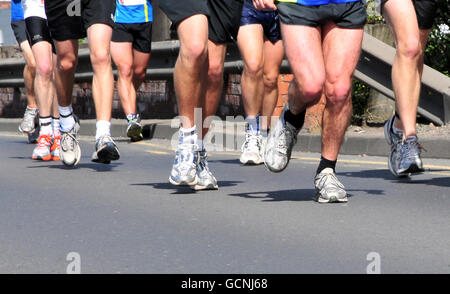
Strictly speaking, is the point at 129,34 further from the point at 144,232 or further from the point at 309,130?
the point at 144,232

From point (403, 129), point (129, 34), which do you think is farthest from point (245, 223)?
point (129, 34)

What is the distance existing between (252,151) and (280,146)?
2525 millimetres

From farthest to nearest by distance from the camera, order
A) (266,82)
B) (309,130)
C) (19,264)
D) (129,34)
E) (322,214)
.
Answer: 1. (129,34)
2. (309,130)
3. (266,82)
4. (322,214)
5. (19,264)

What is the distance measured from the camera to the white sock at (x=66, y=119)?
8.03 meters

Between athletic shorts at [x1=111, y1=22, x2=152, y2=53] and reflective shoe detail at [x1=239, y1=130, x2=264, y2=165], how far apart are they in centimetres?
308

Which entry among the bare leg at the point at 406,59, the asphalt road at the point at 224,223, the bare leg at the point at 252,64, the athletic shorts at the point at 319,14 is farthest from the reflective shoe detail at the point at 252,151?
the athletic shorts at the point at 319,14

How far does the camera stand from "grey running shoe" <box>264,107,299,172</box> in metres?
5.83

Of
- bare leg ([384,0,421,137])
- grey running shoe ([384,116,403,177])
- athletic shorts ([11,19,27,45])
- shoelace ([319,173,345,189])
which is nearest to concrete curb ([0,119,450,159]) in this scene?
grey running shoe ([384,116,403,177])

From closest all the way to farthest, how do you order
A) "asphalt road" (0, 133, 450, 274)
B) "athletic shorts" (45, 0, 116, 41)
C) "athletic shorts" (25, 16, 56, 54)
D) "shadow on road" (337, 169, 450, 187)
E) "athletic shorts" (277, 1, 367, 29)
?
"asphalt road" (0, 133, 450, 274)
"athletic shorts" (277, 1, 367, 29)
"shadow on road" (337, 169, 450, 187)
"athletic shorts" (45, 0, 116, 41)
"athletic shorts" (25, 16, 56, 54)

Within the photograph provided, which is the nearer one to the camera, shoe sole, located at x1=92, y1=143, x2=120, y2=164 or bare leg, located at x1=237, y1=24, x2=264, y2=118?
shoe sole, located at x1=92, y1=143, x2=120, y2=164

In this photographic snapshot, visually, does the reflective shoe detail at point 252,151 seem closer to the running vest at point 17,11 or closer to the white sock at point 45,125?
the white sock at point 45,125

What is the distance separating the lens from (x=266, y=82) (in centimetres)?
857

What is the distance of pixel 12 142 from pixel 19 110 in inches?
230

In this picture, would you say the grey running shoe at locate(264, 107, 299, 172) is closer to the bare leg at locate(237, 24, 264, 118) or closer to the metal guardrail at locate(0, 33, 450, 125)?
the bare leg at locate(237, 24, 264, 118)
